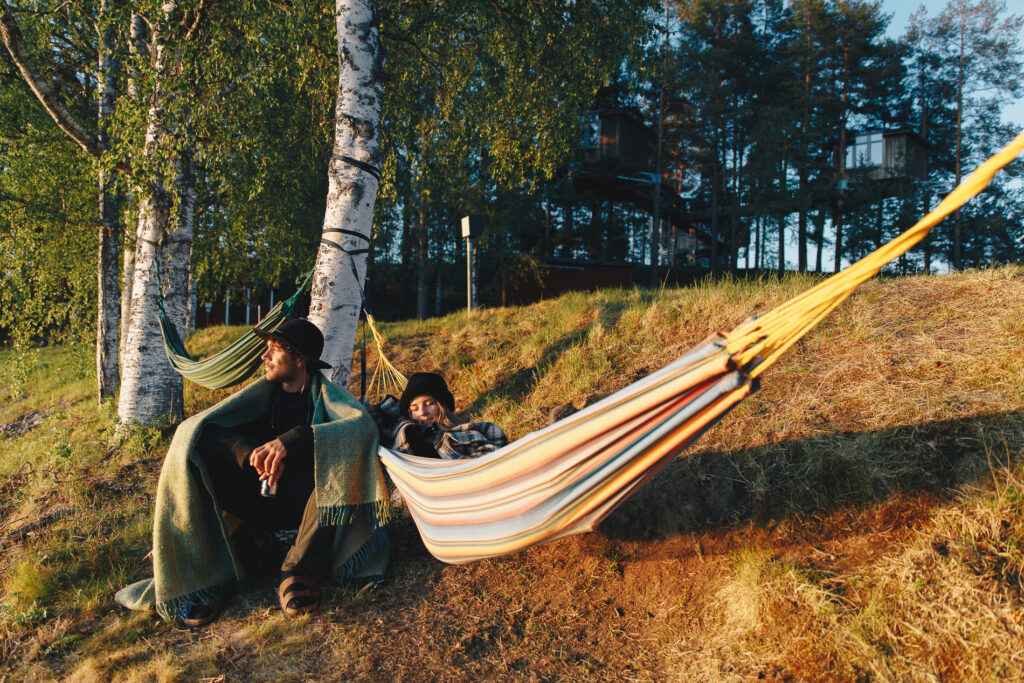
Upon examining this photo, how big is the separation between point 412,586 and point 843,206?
19.9m

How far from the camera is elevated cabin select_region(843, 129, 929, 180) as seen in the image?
60.4ft

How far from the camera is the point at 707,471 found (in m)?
2.65

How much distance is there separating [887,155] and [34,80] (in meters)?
22.0

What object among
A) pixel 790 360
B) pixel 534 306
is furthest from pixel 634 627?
pixel 534 306

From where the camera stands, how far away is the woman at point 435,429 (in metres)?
2.59

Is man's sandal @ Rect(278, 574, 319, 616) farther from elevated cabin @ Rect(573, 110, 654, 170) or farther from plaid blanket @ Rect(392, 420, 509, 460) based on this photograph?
elevated cabin @ Rect(573, 110, 654, 170)

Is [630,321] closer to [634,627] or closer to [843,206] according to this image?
[634,627]

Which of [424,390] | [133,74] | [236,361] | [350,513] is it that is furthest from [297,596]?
[133,74]

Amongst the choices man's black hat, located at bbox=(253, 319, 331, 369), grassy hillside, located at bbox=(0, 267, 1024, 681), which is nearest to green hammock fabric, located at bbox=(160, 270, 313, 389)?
grassy hillside, located at bbox=(0, 267, 1024, 681)

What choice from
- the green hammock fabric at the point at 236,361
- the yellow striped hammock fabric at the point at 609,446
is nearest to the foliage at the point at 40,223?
the green hammock fabric at the point at 236,361

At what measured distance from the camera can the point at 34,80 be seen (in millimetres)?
4824

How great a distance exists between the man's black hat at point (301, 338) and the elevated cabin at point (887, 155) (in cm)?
2011

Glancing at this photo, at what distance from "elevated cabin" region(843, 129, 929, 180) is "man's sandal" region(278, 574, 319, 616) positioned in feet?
67.6

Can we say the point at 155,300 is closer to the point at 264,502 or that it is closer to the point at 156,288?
the point at 156,288
